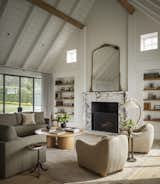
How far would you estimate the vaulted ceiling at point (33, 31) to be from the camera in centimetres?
679

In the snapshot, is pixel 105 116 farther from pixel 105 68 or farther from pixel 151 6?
pixel 151 6

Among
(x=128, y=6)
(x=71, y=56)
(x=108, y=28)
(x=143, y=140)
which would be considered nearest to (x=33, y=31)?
(x=71, y=56)

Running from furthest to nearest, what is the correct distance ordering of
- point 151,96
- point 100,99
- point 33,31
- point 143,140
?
point 100,99 → point 33,31 → point 151,96 → point 143,140

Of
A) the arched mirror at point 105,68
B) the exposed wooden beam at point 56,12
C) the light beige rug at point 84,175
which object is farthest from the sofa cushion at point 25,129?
the exposed wooden beam at point 56,12

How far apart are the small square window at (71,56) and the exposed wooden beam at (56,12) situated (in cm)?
123

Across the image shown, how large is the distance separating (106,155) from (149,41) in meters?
5.10

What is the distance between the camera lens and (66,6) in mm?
7586

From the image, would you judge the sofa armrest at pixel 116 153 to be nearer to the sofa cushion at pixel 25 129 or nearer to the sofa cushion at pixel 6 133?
the sofa cushion at pixel 6 133

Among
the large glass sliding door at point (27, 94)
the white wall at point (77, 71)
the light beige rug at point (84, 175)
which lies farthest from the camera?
the large glass sliding door at point (27, 94)

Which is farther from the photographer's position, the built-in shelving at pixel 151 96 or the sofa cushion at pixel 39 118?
the sofa cushion at pixel 39 118

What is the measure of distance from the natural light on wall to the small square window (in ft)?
10.5

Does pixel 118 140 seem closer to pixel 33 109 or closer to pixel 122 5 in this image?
pixel 122 5

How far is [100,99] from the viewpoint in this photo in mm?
8211

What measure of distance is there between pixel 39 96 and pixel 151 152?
20.4 feet
